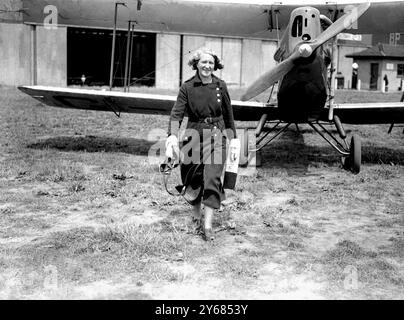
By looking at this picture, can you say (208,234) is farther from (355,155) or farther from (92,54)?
(92,54)

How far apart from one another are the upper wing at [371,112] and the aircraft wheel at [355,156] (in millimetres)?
924

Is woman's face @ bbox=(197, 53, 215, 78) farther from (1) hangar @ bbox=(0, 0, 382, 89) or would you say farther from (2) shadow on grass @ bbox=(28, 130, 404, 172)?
(1) hangar @ bbox=(0, 0, 382, 89)

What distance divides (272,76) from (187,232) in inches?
120

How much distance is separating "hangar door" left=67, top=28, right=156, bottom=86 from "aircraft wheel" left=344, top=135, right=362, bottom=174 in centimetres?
2113

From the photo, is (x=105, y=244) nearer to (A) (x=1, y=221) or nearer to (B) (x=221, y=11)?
(A) (x=1, y=221)

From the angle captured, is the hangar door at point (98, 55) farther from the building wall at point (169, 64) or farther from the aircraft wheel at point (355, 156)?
the aircraft wheel at point (355, 156)

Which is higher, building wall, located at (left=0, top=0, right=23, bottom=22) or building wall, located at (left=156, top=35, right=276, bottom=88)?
building wall, located at (left=0, top=0, right=23, bottom=22)

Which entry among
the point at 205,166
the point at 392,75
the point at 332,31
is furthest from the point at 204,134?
the point at 392,75

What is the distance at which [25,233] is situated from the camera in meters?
3.95

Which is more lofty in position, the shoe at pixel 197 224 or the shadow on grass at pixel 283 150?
the shadow on grass at pixel 283 150

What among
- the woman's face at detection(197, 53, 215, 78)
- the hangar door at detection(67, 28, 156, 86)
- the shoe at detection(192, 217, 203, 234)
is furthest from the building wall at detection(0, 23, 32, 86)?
the woman's face at detection(197, 53, 215, 78)

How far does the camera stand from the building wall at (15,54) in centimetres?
2603

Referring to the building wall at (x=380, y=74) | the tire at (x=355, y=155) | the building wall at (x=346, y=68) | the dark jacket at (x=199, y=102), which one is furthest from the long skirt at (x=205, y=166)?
the building wall at (x=380, y=74)

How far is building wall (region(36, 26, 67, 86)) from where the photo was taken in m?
26.5
